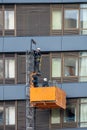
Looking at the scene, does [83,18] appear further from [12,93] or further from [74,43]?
[12,93]

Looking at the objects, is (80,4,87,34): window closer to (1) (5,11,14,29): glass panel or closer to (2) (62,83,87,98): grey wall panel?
(2) (62,83,87,98): grey wall panel

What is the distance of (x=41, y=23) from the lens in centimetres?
4109

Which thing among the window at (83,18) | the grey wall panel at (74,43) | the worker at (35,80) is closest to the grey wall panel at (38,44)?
the grey wall panel at (74,43)

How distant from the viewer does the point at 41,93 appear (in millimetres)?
37219

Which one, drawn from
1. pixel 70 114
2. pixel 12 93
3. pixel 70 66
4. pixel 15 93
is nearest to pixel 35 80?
pixel 15 93

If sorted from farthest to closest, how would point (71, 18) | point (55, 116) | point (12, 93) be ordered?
1. point (71, 18)
2. point (55, 116)
3. point (12, 93)

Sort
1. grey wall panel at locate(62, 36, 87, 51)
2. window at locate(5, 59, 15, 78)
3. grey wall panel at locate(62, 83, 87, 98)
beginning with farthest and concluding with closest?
window at locate(5, 59, 15, 78), grey wall panel at locate(62, 36, 87, 51), grey wall panel at locate(62, 83, 87, 98)

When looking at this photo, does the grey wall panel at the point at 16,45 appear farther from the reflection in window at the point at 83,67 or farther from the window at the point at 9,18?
the reflection in window at the point at 83,67

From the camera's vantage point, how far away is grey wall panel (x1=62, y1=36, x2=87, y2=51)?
4028 cm

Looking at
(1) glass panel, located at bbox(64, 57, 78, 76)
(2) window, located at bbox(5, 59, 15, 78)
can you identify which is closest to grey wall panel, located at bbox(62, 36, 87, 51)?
(1) glass panel, located at bbox(64, 57, 78, 76)

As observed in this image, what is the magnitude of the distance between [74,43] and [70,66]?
1435 millimetres

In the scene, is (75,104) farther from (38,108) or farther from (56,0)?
(56,0)

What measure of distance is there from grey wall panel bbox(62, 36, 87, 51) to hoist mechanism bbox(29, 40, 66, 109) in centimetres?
212

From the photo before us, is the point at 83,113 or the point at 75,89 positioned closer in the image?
the point at 75,89
